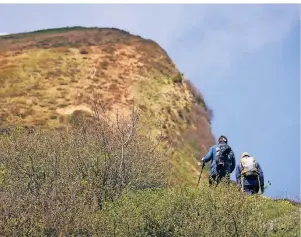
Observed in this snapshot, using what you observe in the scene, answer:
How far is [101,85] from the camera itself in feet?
123

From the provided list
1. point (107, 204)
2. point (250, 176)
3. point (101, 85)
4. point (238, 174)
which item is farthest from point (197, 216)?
point (101, 85)

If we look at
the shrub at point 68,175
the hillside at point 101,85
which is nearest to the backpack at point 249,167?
the shrub at point 68,175

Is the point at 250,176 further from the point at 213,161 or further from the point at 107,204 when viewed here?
the point at 107,204

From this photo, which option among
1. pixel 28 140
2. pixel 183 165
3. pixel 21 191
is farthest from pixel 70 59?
pixel 21 191

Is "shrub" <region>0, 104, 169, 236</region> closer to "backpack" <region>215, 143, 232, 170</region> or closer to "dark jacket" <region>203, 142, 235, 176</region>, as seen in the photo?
"dark jacket" <region>203, 142, 235, 176</region>

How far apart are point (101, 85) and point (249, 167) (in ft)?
83.5

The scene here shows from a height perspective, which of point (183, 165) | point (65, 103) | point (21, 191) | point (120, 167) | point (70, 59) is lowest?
point (21, 191)

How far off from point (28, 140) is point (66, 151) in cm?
122

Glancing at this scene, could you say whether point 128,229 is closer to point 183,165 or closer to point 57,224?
point 57,224

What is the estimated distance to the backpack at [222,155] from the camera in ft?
44.1

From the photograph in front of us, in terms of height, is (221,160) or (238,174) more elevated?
(221,160)


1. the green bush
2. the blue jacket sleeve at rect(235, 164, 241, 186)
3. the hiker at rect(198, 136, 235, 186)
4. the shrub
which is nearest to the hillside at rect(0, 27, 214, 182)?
the shrub

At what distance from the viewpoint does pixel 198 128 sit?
123 ft

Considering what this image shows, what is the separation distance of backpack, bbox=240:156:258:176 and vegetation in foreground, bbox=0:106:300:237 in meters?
0.63
